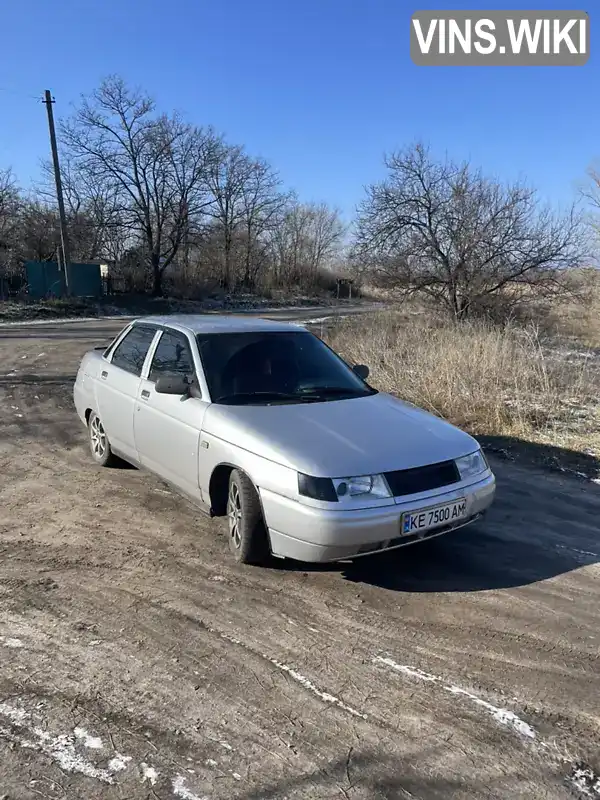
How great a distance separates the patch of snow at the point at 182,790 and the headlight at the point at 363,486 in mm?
1644

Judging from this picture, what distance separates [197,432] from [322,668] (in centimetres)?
190

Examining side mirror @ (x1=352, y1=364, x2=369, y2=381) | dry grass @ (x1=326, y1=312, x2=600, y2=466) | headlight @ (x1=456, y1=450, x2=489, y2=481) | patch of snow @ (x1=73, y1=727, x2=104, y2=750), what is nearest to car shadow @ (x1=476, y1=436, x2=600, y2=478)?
dry grass @ (x1=326, y1=312, x2=600, y2=466)

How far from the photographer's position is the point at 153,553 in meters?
4.16

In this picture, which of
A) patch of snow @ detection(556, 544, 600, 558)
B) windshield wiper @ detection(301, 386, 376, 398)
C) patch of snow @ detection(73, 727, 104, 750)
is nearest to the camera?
patch of snow @ detection(73, 727, 104, 750)

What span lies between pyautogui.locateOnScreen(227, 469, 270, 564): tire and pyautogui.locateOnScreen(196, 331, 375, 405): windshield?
0.69 meters

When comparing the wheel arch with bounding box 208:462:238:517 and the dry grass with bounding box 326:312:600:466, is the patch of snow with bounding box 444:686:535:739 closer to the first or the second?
the wheel arch with bounding box 208:462:238:517

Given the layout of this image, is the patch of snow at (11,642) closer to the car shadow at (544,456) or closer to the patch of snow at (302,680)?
the patch of snow at (302,680)

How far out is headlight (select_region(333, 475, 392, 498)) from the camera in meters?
3.48

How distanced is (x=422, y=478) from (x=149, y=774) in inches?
84.1

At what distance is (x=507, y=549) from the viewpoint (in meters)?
4.35

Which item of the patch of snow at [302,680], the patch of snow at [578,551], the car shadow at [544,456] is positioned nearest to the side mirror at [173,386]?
the patch of snow at [302,680]

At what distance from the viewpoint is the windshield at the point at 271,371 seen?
4492mm

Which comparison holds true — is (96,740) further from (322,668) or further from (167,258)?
(167,258)

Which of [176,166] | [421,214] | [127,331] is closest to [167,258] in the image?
[176,166]
